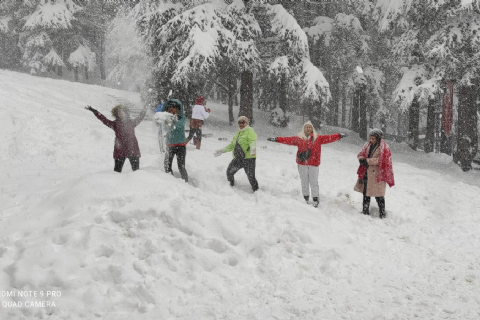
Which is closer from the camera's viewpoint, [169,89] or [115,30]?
[169,89]

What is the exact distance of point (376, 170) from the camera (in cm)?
702

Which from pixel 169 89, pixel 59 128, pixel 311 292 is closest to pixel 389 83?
pixel 169 89

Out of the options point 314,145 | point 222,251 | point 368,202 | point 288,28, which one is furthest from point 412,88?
point 222,251

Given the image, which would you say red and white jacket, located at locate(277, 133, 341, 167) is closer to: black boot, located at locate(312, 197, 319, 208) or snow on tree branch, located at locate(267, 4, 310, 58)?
black boot, located at locate(312, 197, 319, 208)

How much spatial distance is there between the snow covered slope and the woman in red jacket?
43 centimetres

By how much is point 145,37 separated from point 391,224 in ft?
43.4

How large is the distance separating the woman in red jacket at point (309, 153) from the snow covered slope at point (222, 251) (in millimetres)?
432

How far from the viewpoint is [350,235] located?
6.06m

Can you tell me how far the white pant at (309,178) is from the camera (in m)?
7.36

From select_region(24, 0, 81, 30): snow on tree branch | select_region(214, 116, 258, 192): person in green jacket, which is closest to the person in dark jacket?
select_region(214, 116, 258, 192): person in green jacket

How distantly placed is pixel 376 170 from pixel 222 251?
12.4 feet

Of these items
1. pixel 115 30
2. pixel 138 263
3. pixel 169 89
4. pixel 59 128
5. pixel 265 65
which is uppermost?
pixel 115 30

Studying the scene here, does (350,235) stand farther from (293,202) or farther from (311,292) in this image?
(311,292)

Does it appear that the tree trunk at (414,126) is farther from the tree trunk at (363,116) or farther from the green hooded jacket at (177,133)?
the green hooded jacket at (177,133)
